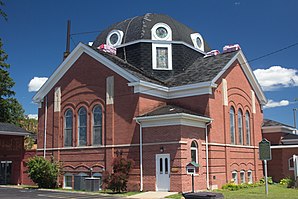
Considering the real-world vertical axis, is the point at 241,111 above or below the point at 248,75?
below

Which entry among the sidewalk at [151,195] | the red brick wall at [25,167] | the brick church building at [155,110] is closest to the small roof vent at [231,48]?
the brick church building at [155,110]

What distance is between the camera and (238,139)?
30.9 m

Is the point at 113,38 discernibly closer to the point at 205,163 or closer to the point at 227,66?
the point at 227,66

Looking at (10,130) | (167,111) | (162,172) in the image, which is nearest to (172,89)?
(167,111)

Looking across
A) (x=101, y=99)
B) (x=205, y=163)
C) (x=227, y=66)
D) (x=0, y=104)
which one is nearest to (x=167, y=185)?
(x=205, y=163)

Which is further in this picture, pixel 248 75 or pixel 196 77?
pixel 248 75

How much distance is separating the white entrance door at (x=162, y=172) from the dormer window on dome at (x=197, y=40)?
46.9 ft

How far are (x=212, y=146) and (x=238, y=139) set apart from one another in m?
4.85

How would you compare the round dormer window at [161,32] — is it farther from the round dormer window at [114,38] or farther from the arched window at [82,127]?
the arched window at [82,127]

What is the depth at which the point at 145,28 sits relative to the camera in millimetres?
34344

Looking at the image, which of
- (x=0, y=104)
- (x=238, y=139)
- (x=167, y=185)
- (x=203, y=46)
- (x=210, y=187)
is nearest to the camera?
(x=167, y=185)

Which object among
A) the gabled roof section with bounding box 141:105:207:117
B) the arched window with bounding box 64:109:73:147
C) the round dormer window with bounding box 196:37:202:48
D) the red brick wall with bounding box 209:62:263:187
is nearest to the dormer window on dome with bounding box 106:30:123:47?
the round dormer window with bounding box 196:37:202:48

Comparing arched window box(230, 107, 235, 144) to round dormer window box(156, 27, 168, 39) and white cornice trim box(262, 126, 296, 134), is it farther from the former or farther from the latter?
round dormer window box(156, 27, 168, 39)

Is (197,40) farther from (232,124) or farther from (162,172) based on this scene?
(162,172)
